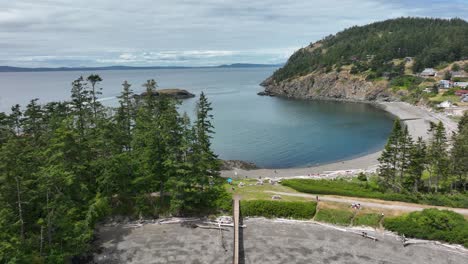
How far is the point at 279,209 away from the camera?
34.8m

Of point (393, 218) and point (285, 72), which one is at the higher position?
point (285, 72)

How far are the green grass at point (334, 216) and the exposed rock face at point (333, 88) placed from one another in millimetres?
118094

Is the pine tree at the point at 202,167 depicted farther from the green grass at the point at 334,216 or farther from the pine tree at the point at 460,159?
the pine tree at the point at 460,159

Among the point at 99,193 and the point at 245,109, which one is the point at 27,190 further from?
the point at 245,109

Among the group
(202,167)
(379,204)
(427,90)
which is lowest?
(379,204)

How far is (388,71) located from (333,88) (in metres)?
24.4

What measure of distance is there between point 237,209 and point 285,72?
164 metres

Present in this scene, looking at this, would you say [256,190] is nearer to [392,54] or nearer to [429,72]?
[429,72]

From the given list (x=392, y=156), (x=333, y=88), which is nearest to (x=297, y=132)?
(x=392, y=156)

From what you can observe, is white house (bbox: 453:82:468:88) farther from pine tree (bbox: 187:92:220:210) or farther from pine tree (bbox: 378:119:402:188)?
pine tree (bbox: 187:92:220:210)

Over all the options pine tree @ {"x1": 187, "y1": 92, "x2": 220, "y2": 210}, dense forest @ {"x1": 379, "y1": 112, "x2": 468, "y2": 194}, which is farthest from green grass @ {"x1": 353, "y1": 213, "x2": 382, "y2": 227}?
pine tree @ {"x1": 187, "y1": 92, "x2": 220, "y2": 210}

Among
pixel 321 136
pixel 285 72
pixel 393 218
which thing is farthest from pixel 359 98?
pixel 393 218

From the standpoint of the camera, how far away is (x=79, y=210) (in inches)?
1144

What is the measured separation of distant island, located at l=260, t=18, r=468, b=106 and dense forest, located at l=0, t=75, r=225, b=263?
351 feet
